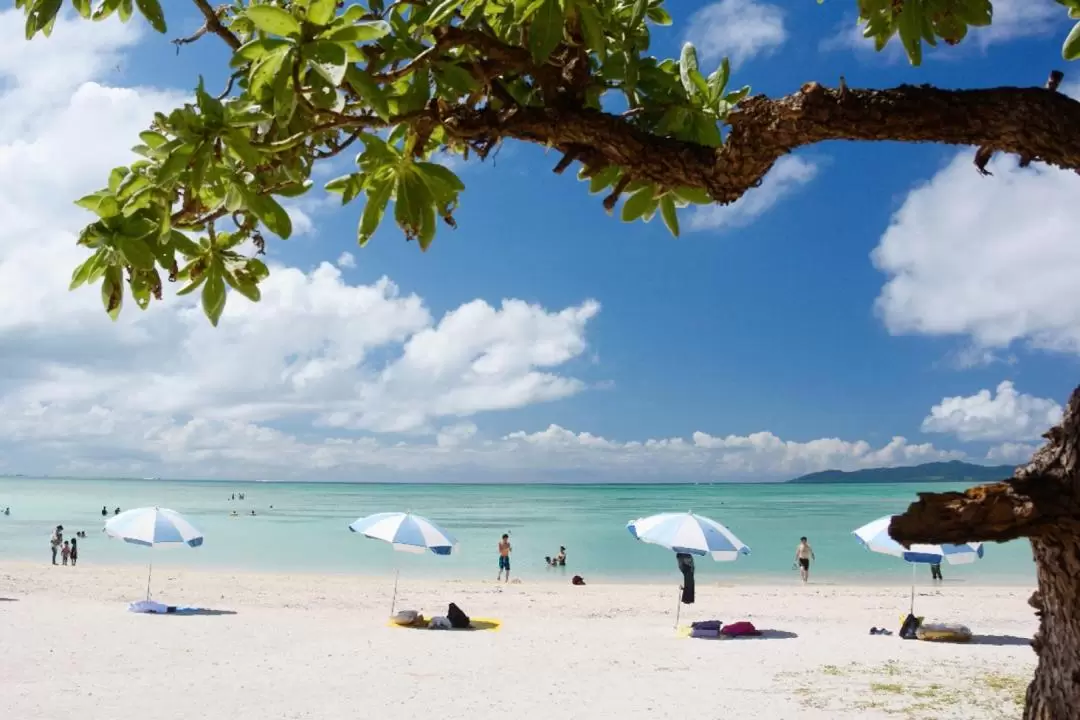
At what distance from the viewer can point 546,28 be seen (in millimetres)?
2076

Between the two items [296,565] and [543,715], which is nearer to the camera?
[543,715]

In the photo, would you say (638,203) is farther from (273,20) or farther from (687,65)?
(273,20)

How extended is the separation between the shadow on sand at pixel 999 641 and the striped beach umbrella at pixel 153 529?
13.5 meters

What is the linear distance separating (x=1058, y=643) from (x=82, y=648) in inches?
526

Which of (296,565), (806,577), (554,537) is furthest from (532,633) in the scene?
(554,537)

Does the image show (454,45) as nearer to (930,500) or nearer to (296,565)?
(930,500)

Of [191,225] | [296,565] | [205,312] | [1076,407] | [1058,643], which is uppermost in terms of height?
[191,225]

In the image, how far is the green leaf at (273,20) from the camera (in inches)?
66.5

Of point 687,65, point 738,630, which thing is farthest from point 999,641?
point 687,65

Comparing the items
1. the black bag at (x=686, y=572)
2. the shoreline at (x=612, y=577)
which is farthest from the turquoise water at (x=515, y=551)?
the black bag at (x=686, y=572)

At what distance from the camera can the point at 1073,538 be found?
1975 millimetres

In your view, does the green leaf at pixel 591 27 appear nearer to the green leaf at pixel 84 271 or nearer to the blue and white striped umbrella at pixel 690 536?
the green leaf at pixel 84 271

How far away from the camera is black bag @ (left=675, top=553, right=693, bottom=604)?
1961 cm

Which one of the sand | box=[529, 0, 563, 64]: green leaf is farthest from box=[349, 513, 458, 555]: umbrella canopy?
box=[529, 0, 563, 64]: green leaf
